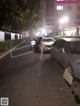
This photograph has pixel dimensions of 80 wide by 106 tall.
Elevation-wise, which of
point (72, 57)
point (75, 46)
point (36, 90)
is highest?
point (75, 46)

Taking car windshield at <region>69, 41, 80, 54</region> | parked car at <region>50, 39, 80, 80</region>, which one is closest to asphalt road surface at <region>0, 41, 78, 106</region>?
parked car at <region>50, 39, 80, 80</region>

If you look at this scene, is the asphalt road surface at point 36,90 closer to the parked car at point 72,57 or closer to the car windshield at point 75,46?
the parked car at point 72,57

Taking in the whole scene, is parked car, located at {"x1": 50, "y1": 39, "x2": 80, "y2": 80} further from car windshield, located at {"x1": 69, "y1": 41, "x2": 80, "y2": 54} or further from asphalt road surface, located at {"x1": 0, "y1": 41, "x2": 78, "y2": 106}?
asphalt road surface, located at {"x1": 0, "y1": 41, "x2": 78, "y2": 106}

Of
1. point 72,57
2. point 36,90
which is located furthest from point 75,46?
point 36,90

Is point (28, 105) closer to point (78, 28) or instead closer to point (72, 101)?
point (72, 101)

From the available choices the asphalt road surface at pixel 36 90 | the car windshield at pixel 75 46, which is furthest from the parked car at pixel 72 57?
the asphalt road surface at pixel 36 90

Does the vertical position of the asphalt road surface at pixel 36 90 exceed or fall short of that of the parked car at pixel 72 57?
it falls short

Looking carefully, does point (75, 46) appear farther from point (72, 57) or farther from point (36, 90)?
point (36, 90)

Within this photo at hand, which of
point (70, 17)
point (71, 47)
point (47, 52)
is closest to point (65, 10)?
point (70, 17)

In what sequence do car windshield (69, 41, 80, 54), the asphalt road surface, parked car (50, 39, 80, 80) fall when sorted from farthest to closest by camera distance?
1. car windshield (69, 41, 80, 54)
2. parked car (50, 39, 80, 80)
3. the asphalt road surface

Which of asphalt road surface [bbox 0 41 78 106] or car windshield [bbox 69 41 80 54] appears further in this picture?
car windshield [bbox 69 41 80 54]

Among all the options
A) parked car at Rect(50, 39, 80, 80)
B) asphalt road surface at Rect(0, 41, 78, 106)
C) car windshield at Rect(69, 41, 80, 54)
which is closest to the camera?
asphalt road surface at Rect(0, 41, 78, 106)

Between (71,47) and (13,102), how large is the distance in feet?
15.7

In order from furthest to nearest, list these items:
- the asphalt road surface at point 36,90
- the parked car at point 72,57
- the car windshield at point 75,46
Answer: the car windshield at point 75,46
the parked car at point 72,57
the asphalt road surface at point 36,90
